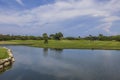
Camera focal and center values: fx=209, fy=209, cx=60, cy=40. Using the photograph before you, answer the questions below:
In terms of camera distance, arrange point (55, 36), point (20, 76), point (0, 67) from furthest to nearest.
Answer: point (55, 36) < point (0, 67) < point (20, 76)

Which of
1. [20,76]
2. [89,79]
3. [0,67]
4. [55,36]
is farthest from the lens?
[55,36]

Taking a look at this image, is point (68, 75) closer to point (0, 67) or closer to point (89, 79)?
point (89, 79)

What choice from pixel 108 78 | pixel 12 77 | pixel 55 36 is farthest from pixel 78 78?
pixel 55 36

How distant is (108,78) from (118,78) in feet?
5.26

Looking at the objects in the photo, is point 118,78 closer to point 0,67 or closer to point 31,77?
point 31,77

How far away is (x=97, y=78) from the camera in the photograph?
32.2 meters

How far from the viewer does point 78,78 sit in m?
32.2

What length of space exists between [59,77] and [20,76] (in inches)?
253

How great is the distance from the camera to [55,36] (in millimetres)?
189125

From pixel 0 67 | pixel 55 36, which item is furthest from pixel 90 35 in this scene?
pixel 0 67

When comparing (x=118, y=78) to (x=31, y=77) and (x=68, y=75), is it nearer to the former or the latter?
(x=68, y=75)

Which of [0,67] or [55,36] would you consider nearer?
[0,67]

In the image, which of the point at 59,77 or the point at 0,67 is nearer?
the point at 59,77

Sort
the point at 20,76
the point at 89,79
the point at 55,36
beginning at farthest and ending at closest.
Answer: the point at 55,36, the point at 20,76, the point at 89,79
